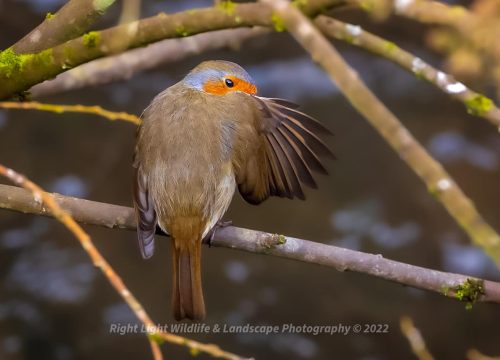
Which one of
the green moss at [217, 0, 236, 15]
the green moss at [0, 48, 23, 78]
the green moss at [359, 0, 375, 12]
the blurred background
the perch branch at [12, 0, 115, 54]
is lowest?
the blurred background

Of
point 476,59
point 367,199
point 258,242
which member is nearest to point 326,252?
point 258,242

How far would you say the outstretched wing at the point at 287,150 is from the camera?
3.48m

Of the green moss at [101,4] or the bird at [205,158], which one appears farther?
the bird at [205,158]

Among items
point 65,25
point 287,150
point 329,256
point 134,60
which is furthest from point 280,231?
point 65,25

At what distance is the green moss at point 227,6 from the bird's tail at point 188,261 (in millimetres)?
1283

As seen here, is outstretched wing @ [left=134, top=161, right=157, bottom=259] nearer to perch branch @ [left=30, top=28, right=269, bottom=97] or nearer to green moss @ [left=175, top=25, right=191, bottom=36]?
green moss @ [left=175, top=25, right=191, bottom=36]

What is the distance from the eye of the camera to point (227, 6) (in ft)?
6.53

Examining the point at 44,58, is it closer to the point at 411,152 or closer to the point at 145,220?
the point at 145,220

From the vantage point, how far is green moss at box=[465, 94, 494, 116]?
1720 millimetres

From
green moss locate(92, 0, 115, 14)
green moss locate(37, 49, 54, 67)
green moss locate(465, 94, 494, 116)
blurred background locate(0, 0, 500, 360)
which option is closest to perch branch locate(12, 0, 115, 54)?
green moss locate(92, 0, 115, 14)

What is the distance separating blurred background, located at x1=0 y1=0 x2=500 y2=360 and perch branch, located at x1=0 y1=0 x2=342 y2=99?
98.4 inches

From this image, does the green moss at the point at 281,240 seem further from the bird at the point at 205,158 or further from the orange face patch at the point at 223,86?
the orange face patch at the point at 223,86

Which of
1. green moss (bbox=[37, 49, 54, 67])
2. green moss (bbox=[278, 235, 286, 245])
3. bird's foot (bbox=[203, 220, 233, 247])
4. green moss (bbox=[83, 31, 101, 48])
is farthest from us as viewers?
bird's foot (bbox=[203, 220, 233, 247])

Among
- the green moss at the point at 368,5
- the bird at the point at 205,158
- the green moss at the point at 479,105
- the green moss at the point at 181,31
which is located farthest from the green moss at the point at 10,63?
the green moss at the point at 479,105
